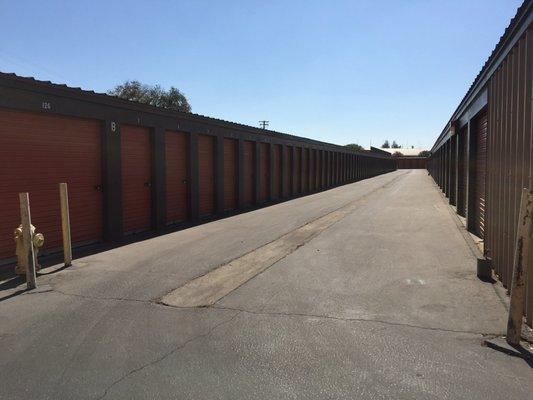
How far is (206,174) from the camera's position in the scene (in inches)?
686

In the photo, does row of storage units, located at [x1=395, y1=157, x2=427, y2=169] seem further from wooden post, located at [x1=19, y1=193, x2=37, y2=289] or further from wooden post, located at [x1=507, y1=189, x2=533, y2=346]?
wooden post, located at [x1=507, y1=189, x2=533, y2=346]

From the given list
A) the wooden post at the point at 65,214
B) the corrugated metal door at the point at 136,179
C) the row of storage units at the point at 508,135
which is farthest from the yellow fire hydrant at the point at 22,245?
the row of storage units at the point at 508,135

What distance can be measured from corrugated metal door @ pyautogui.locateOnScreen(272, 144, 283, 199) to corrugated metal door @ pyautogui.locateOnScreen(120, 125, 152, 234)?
1211 cm

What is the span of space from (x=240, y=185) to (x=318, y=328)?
1525cm

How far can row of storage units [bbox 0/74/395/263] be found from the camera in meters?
9.23

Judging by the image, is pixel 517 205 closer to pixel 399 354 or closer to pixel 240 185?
pixel 399 354

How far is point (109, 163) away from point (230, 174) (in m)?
8.29

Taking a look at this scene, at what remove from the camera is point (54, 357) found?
460cm

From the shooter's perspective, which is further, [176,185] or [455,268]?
[176,185]

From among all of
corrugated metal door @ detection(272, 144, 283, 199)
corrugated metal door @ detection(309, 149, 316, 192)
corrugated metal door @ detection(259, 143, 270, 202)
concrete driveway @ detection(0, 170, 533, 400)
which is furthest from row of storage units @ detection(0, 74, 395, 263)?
corrugated metal door @ detection(309, 149, 316, 192)

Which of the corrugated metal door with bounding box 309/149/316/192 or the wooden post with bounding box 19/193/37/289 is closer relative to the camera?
the wooden post with bounding box 19/193/37/289

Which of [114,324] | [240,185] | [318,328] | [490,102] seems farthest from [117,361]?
[240,185]

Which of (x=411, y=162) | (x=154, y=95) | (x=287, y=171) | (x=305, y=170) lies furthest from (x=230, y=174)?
(x=411, y=162)

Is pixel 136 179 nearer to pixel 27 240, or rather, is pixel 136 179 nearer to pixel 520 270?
pixel 27 240
